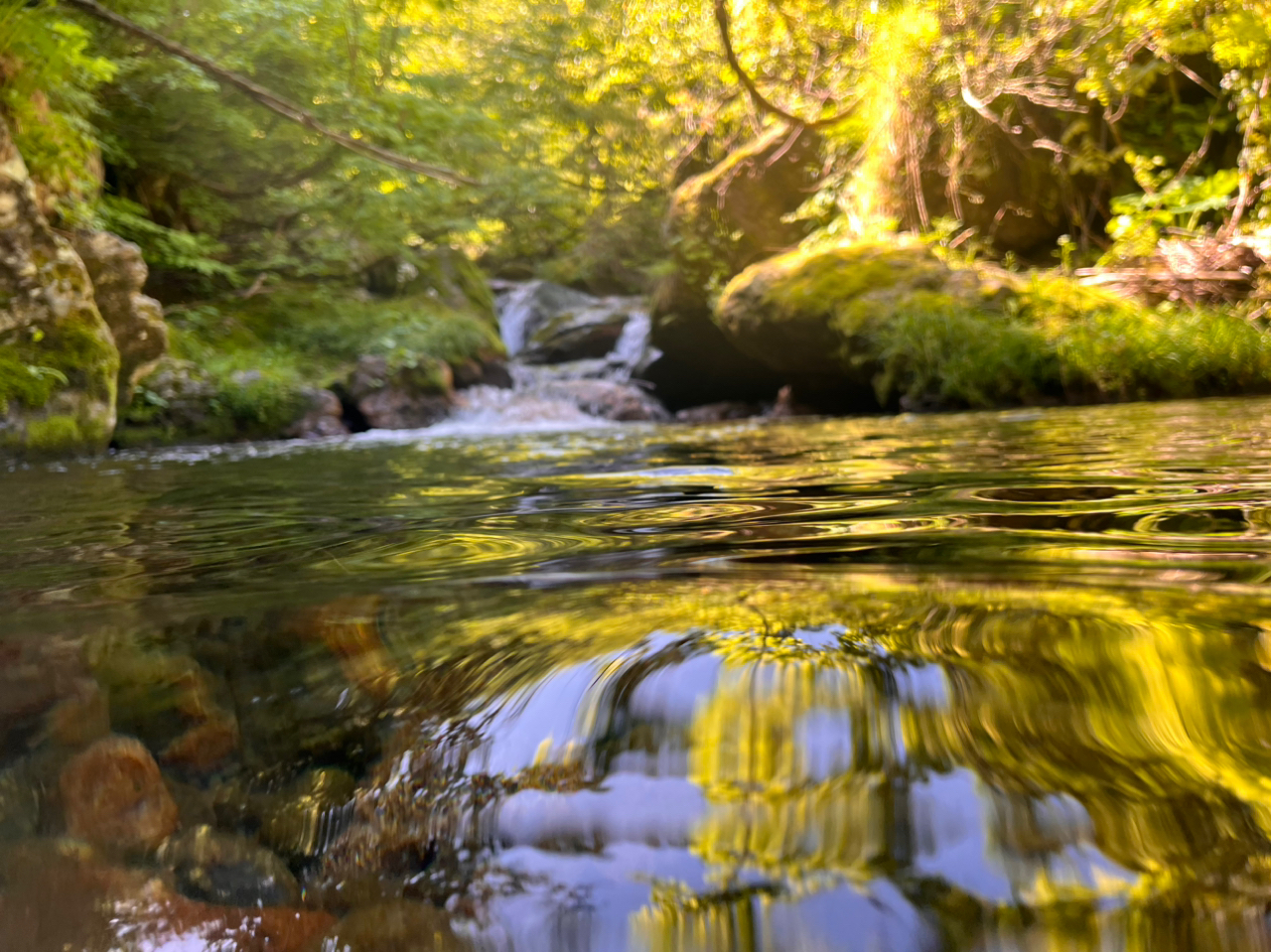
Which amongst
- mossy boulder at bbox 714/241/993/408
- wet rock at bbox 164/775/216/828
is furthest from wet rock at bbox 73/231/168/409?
wet rock at bbox 164/775/216/828

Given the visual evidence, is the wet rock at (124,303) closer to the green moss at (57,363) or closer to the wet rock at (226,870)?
the green moss at (57,363)

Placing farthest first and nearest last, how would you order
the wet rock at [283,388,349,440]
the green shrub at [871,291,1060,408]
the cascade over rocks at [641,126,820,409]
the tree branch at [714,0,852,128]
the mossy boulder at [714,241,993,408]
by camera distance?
the cascade over rocks at [641,126,820,409] → the wet rock at [283,388,349,440] → the mossy boulder at [714,241,993,408] → the green shrub at [871,291,1060,408] → the tree branch at [714,0,852,128]

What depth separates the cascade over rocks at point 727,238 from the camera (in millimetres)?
11305

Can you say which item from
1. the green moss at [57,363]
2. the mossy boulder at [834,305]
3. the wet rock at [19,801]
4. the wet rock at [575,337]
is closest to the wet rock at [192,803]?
the wet rock at [19,801]

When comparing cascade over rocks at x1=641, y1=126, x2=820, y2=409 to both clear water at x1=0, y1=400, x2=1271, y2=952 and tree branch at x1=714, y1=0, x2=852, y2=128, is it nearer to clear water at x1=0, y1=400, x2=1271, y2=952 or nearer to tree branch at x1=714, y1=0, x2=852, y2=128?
tree branch at x1=714, y1=0, x2=852, y2=128

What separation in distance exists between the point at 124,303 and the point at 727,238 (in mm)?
7878

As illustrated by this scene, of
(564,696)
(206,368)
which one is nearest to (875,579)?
(564,696)

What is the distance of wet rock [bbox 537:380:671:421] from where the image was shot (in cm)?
1055

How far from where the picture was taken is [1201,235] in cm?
763

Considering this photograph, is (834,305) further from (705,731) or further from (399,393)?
(705,731)

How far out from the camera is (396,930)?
2.58 ft

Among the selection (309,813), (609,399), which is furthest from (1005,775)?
(609,399)

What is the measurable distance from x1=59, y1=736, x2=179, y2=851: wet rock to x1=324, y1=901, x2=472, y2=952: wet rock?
11.6 inches

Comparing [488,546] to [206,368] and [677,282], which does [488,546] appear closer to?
[206,368]
